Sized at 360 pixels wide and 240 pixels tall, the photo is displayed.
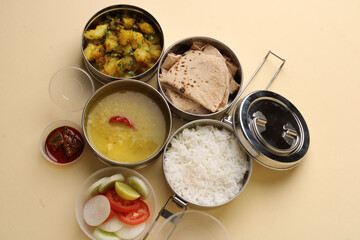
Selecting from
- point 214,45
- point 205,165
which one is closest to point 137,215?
point 205,165

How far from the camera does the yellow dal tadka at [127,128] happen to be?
2498mm

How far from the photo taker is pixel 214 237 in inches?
98.0

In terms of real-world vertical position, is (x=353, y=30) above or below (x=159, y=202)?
above

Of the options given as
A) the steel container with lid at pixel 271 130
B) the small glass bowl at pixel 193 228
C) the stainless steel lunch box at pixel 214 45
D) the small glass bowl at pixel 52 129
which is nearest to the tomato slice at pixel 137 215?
the small glass bowl at pixel 193 228

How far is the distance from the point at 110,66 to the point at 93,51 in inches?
7.2

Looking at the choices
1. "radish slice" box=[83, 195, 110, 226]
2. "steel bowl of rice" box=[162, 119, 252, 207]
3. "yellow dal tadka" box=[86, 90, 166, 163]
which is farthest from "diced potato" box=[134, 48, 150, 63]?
"radish slice" box=[83, 195, 110, 226]

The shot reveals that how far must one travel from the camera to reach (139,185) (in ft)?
7.86

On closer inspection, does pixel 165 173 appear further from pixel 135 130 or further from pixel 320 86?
pixel 320 86

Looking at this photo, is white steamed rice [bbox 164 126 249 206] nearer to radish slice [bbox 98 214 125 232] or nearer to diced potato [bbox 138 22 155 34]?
radish slice [bbox 98 214 125 232]

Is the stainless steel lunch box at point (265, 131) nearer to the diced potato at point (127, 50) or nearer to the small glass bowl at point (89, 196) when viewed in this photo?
the small glass bowl at point (89, 196)

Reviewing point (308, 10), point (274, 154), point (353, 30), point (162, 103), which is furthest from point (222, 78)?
point (353, 30)

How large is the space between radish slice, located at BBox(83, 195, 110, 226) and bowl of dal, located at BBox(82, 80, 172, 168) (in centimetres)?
27

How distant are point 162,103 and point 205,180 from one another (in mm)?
671

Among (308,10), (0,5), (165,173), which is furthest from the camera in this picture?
(308,10)
